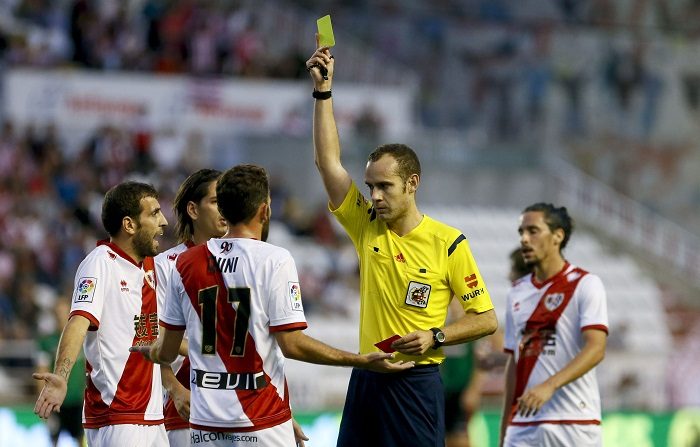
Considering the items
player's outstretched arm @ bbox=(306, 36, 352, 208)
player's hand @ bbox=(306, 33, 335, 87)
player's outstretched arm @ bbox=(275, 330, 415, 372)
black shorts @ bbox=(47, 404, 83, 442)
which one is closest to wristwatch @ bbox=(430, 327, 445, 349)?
player's outstretched arm @ bbox=(275, 330, 415, 372)

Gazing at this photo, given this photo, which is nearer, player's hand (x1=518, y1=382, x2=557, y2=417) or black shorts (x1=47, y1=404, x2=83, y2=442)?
player's hand (x1=518, y1=382, x2=557, y2=417)

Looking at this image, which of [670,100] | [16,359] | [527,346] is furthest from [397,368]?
[670,100]

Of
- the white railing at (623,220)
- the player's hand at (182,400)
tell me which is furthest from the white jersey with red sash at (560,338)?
the white railing at (623,220)

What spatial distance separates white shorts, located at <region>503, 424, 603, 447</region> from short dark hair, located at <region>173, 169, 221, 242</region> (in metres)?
2.48

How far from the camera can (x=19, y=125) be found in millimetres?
21250

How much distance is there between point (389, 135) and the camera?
948 inches

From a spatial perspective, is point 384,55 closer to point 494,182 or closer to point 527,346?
point 494,182

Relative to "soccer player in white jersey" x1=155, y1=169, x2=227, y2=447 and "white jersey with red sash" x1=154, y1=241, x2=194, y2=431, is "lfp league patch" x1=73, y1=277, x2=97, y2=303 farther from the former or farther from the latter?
"soccer player in white jersey" x1=155, y1=169, x2=227, y2=447

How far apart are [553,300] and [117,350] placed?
9.33 feet

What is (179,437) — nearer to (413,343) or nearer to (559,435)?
(413,343)

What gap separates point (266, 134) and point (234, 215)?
16747 mm

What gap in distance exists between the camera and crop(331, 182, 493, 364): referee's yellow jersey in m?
7.23

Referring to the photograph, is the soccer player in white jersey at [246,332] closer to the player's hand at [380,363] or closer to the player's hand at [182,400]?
the player's hand at [380,363]

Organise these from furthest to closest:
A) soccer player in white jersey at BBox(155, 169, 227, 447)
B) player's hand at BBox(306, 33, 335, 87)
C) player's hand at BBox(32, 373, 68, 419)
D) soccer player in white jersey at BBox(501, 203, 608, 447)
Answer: soccer player in white jersey at BBox(501, 203, 608, 447)
soccer player in white jersey at BBox(155, 169, 227, 447)
player's hand at BBox(306, 33, 335, 87)
player's hand at BBox(32, 373, 68, 419)
